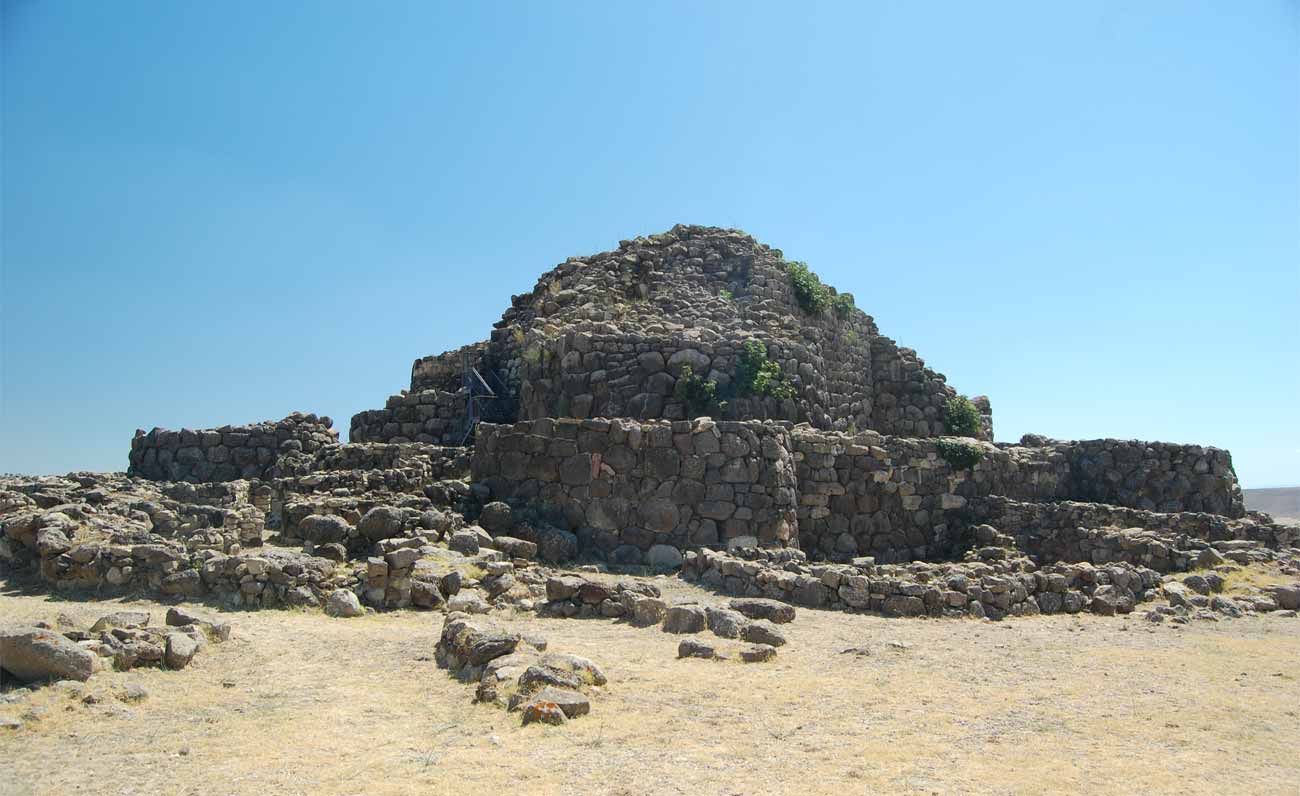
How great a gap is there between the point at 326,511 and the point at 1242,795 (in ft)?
35.5

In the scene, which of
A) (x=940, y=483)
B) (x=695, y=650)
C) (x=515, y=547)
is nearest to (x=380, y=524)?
(x=515, y=547)

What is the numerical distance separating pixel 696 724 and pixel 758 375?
11425mm

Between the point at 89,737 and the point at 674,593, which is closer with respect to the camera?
the point at 89,737

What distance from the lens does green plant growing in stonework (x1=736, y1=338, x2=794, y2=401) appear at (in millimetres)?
17203

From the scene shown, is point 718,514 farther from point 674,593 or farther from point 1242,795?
point 1242,795

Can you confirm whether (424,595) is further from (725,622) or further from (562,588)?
(725,622)

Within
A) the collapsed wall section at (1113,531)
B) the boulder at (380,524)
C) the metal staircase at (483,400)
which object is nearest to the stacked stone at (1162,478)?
the collapsed wall section at (1113,531)

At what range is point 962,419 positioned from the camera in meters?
22.1

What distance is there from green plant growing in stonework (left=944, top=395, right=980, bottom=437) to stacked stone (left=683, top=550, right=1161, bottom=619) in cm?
974

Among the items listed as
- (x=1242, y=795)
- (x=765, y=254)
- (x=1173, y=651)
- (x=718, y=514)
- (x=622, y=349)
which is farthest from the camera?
(x=765, y=254)

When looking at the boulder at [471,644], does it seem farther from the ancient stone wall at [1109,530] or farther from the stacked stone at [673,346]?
the ancient stone wall at [1109,530]

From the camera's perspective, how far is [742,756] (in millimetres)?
5668

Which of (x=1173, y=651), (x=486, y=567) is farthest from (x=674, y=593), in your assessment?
(x=1173, y=651)

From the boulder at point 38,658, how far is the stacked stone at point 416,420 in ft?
Answer: 44.7
